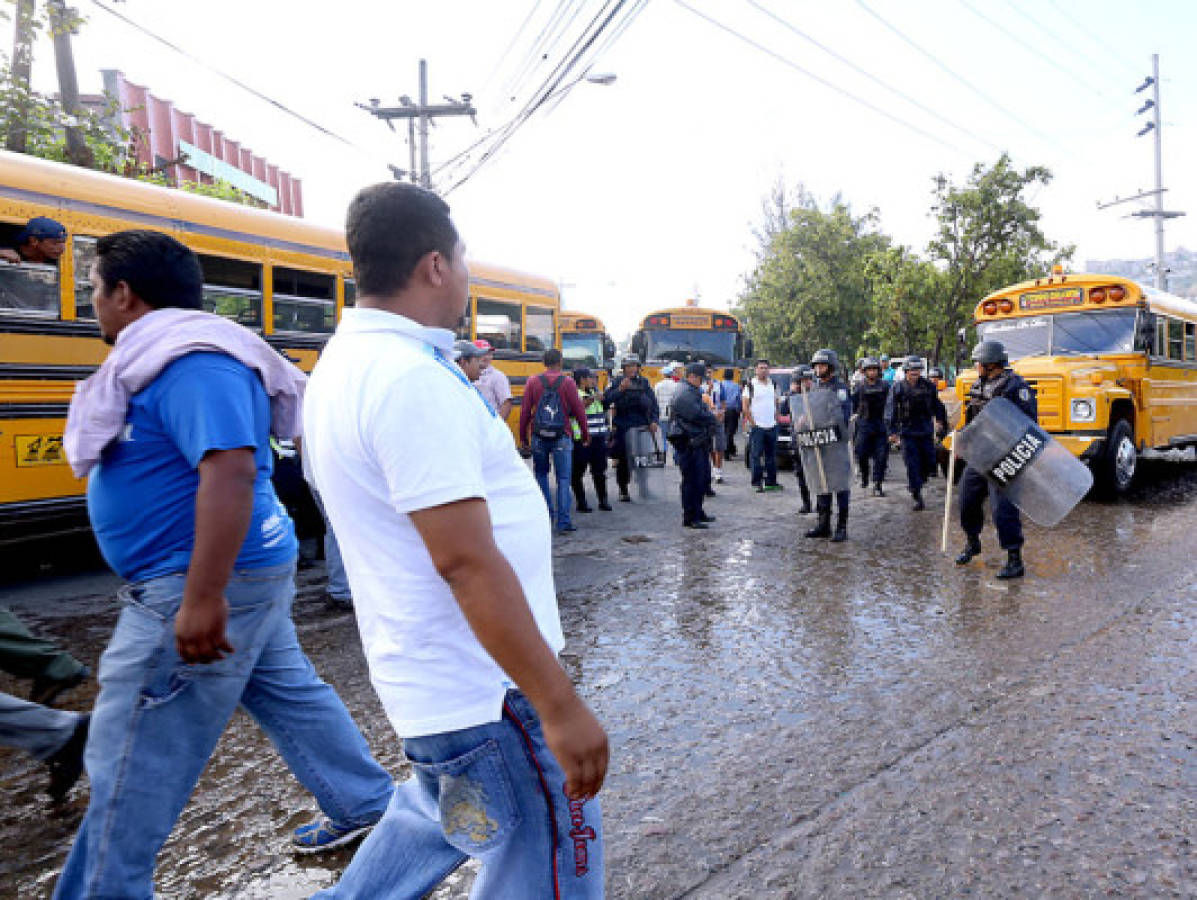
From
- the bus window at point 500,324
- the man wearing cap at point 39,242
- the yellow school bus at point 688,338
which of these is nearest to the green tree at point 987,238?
the yellow school bus at point 688,338

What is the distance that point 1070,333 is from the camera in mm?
10883

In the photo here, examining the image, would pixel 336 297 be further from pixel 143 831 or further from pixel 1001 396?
pixel 143 831

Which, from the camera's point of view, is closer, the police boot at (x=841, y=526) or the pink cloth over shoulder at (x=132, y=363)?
the pink cloth over shoulder at (x=132, y=363)

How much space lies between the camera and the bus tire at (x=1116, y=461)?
10086 mm

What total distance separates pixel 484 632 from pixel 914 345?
2294cm

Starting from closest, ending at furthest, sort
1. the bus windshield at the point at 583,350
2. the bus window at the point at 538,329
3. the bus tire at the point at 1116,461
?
the bus tire at the point at 1116,461 → the bus window at the point at 538,329 → the bus windshield at the point at 583,350

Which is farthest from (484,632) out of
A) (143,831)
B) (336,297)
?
(336,297)

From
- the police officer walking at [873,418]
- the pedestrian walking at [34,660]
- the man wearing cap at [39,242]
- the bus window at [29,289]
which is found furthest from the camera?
the police officer walking at [873,418]

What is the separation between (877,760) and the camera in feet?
10.9

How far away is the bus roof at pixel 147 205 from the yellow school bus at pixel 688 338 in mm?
10053

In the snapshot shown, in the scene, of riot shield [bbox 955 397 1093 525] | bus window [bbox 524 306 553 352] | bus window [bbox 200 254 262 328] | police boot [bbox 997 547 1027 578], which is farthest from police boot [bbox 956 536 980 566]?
bus window [bbox 524 306 553 352]

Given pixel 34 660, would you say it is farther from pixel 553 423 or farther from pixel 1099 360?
pixel 1099 360

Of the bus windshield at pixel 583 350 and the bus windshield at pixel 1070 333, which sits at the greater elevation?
the bus windshield at pixel 583 350

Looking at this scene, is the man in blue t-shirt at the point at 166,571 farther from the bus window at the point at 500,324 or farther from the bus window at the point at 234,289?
the bus window at the point at 500,324
